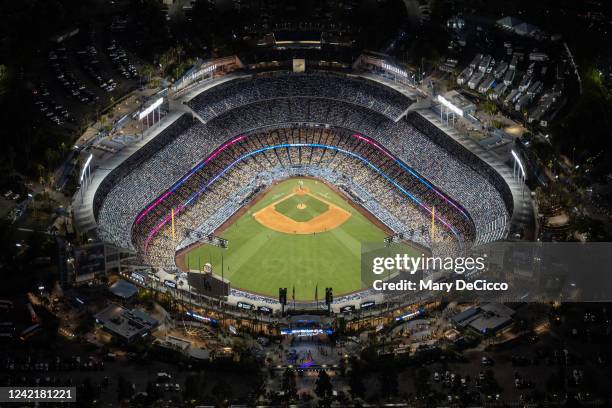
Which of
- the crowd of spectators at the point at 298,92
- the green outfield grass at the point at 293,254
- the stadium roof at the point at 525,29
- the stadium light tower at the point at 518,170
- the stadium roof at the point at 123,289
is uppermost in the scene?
the stadium roof at the point at 525,29

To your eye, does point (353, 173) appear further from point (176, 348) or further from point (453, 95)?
point (176, 348)

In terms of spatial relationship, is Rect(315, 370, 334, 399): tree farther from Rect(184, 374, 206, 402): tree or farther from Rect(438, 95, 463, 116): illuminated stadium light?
Rect(438, 95, 463, 116): illuminated stadium light

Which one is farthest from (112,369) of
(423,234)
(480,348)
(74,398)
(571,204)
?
(571,204)

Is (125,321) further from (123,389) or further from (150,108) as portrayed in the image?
(150,108)

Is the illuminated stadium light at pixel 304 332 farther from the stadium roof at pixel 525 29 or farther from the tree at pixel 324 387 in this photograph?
the stadium roof at pixel 525 29

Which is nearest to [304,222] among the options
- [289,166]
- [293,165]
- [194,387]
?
[289,166]

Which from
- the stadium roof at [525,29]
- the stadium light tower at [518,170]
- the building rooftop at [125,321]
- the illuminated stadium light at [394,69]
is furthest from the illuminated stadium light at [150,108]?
the stadium roof at [525,29]
